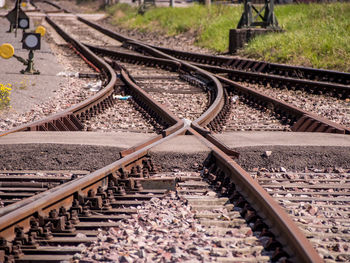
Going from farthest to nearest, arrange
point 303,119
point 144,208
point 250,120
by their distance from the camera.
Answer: point 250,120
point 303,119
point 144,208

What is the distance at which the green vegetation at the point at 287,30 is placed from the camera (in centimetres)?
1435

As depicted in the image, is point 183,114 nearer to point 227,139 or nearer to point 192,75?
point 227,139

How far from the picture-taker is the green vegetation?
14352mm

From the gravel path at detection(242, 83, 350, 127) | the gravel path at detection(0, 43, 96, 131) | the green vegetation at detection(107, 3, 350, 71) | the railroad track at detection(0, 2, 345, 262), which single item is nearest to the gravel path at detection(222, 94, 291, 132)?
the gravel path at detection(242, 83, 350, 127)

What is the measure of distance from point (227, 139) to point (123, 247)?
2.99 meters

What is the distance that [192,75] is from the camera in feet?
41.3

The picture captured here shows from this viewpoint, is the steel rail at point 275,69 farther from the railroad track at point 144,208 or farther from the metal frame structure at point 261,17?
the railroad track at point 144,208

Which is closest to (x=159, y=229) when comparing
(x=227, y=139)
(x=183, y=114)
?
(x=227, y=139)

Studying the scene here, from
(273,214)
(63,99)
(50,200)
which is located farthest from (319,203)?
(63,99)

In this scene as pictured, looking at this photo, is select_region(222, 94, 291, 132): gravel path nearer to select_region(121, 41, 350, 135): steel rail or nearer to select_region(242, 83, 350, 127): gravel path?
select_region(121, 41, 350, 135): steel rail

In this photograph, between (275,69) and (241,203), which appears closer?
(241,203)

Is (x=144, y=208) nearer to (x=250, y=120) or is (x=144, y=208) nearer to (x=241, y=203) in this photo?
(x=241, y=203)

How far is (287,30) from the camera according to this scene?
18.7 m

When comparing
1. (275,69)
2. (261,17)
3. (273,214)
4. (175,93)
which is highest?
(261,17)
